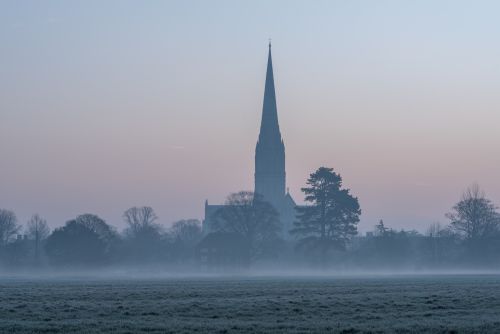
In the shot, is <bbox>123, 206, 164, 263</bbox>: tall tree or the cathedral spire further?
the cathedral spire

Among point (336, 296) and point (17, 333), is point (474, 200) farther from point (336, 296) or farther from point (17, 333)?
point (17, 333)

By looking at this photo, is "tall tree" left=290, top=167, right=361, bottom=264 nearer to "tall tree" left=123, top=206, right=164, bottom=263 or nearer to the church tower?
"tall tree" left=123, top=206, right=164, bottom=263

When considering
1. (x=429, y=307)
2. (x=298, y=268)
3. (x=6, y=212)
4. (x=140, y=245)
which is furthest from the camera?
(x=6, y=212)

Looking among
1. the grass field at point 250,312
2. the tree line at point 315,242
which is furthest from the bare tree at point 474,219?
the grass field at point 250,312

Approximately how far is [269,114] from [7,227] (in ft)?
243

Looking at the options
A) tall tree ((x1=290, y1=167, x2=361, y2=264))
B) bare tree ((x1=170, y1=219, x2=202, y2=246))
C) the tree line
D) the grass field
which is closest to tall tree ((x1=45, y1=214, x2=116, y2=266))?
the tree line

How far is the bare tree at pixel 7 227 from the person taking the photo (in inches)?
5152

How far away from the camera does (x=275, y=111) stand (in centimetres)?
19425

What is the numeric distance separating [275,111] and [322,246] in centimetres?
9192

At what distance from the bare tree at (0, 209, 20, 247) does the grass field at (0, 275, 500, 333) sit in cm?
9187

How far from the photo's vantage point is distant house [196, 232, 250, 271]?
104938mm

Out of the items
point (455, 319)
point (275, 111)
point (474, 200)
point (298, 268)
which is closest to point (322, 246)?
point (298, 268)

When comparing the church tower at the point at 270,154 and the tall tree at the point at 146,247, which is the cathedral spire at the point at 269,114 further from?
the tall tree at the point at 146,247

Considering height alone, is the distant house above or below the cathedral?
below
